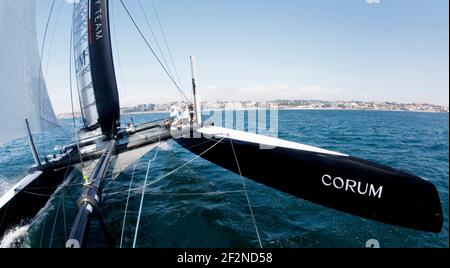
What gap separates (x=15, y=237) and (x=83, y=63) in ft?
17.9

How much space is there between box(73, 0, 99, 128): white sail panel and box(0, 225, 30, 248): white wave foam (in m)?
4.14

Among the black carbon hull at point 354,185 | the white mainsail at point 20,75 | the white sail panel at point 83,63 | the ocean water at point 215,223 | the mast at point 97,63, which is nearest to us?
the black carbon hull at point 354,185

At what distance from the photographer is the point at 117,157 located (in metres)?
5.64

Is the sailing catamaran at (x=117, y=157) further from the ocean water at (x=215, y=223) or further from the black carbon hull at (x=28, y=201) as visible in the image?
the ocean water at (x=215, y=223)

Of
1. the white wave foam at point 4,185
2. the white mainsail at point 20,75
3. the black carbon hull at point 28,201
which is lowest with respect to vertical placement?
the white wave foam at point 4,185

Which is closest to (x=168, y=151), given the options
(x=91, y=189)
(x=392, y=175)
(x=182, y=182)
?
(x=182, y=182)

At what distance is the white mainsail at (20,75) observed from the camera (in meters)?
4.29

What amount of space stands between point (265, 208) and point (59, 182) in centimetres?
488

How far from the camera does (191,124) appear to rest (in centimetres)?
629

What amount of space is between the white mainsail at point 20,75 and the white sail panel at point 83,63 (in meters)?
1.38

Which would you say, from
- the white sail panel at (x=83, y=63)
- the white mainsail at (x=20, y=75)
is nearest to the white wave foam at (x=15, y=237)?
the white mainsail at (x=20, y=75)

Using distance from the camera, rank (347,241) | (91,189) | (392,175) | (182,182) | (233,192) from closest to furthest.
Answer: (91,189) < (392,175) < (347,241) < (233,192) < (182,182)
